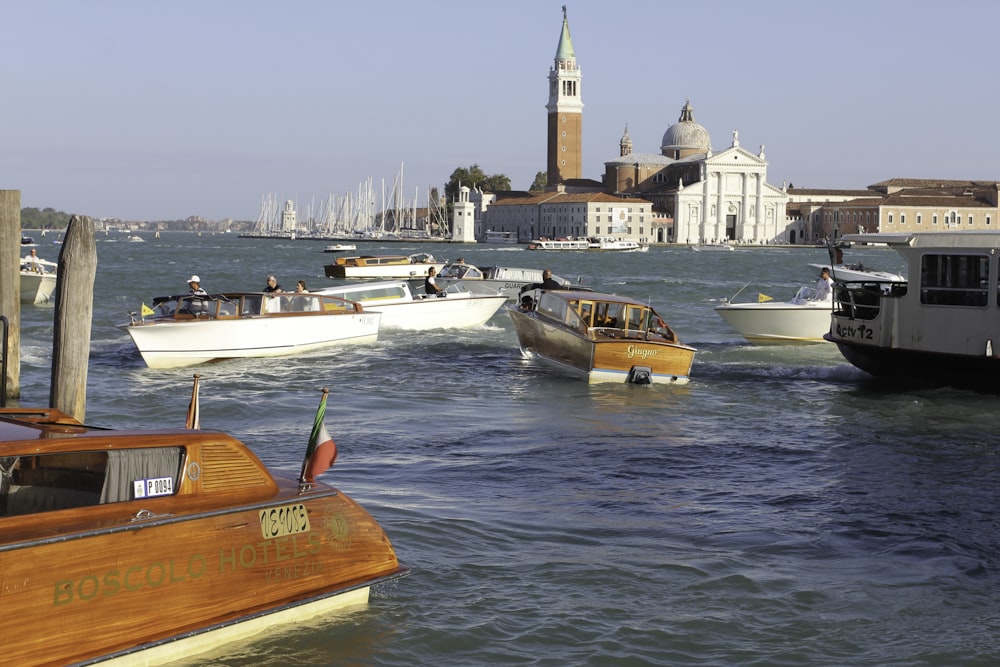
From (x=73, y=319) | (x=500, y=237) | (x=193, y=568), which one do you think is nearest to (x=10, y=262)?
(x=73, y=319)

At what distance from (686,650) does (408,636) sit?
5.28 feet

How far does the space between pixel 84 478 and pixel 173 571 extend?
0.61 meters

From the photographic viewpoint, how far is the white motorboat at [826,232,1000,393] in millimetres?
17203

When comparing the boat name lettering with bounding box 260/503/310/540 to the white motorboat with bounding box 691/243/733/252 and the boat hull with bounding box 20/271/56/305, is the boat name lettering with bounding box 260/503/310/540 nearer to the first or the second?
the boat hull with bounding box 20/271/56/305

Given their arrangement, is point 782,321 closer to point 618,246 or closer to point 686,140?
point 618,246

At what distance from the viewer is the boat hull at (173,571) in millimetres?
5348

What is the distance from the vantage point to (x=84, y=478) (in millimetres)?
5836

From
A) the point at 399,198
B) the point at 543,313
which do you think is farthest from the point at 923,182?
the point at 543,313

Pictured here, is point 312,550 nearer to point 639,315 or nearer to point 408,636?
point 408,636

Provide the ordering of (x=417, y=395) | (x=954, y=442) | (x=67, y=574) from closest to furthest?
(x=67, y=574), (x=954, y=442), (x=417, y=395)

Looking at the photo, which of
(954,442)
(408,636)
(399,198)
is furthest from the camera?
(399,198)

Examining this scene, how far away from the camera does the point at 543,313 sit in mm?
20578

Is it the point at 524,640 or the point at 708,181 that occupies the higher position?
the point at 708,181

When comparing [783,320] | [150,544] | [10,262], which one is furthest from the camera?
[783,320]
